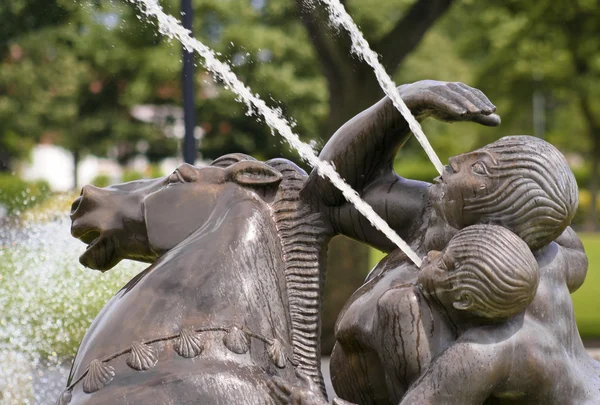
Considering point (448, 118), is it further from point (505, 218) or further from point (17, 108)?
point (17, 108)

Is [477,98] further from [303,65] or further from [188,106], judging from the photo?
[303,65]

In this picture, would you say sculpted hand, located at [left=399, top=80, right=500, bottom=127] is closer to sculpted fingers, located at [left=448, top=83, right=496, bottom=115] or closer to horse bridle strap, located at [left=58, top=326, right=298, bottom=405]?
sculpted fingers, located at [left=448, top=83, right=496, bottom=115]

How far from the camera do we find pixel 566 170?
2.12 meters

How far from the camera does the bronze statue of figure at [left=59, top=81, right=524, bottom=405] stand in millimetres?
2168

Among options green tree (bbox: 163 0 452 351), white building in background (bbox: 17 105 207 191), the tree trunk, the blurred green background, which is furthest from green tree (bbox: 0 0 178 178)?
the tree trunk

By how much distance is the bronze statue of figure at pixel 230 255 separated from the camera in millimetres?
2168

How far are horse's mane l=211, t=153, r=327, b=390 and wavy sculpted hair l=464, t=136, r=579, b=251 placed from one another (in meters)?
0.48

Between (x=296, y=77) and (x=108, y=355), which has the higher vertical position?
(x=108, y=355)

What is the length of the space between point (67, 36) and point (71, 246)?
49.8 ft

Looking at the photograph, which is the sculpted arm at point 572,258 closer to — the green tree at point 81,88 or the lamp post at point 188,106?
the lamp post at point 188,106

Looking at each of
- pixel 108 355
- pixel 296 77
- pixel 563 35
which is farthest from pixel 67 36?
pixel 108 355

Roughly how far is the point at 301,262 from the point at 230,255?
0.68 feet

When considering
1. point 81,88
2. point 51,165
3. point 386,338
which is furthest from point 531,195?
point 51,165

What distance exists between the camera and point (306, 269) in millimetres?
2406
